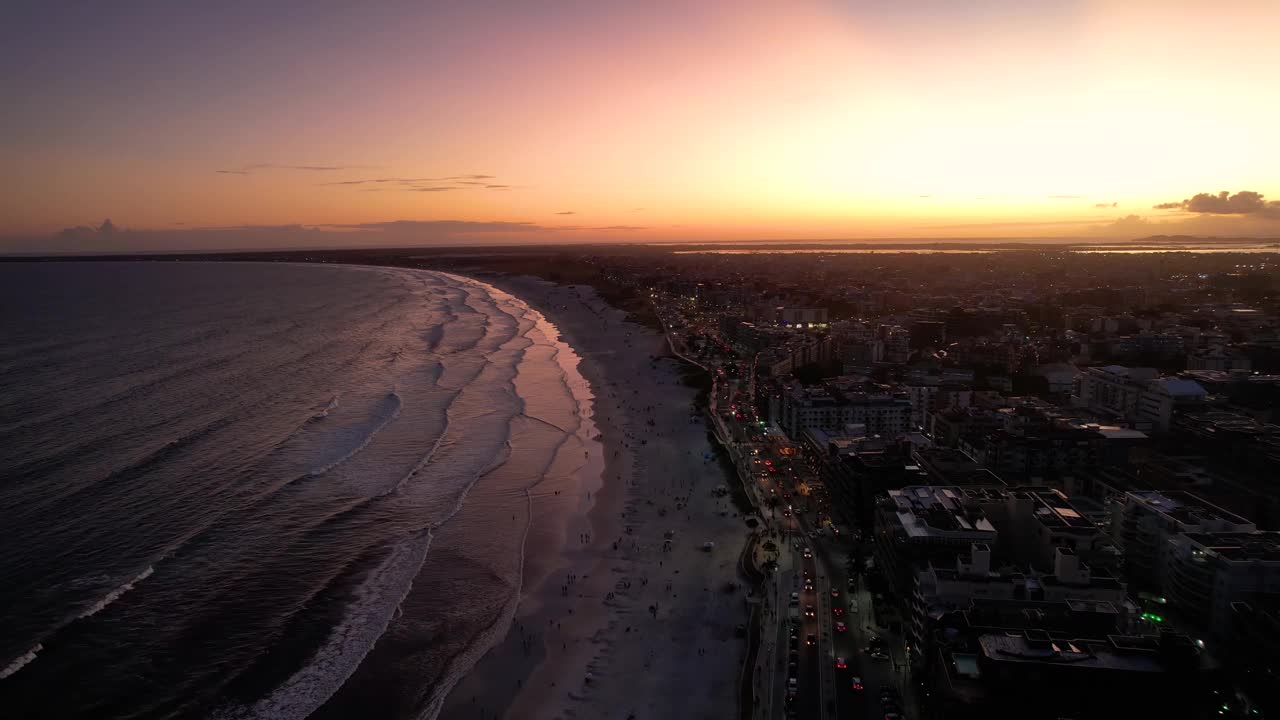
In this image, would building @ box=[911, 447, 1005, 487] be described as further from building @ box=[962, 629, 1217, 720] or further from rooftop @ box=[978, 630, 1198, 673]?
building @ box=[962, 629, 1217, 720]

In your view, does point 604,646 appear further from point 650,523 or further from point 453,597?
point 650,523

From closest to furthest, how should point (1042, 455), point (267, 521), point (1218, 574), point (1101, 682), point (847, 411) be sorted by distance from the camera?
1. point (1101, 682)
2. point (1218, 574)
3. point (267, 521)
4. point (1042, 455)
5. point (847, 411)

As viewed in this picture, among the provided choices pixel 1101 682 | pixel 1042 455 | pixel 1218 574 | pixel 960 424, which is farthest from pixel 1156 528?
pixel 960 424

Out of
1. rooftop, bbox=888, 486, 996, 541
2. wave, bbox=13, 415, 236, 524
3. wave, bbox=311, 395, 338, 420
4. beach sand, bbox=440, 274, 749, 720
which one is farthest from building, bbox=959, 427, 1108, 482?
wave, bbox=13, 415, 236, 524

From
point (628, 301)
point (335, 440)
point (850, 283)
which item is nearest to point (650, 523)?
point (335, 440)

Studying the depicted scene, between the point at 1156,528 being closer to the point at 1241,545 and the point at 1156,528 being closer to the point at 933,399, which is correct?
the point at 1241,545

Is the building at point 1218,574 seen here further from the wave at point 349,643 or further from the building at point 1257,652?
the wave at point 349,643
